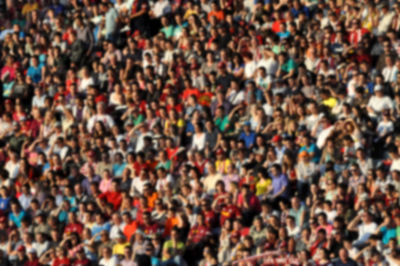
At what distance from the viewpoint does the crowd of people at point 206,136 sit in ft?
71.5

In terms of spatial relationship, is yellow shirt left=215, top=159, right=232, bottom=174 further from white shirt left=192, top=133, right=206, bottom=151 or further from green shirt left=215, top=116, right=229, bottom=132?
green shirt left=215, top=116, right=229, bottom=132

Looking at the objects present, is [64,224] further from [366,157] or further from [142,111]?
[366,157]

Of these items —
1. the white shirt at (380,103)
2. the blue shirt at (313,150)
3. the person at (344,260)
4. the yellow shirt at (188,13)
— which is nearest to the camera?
the person at (344,260)

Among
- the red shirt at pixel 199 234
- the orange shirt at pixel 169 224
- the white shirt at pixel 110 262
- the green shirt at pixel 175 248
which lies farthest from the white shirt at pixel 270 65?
the white shirt at pixel 110 262

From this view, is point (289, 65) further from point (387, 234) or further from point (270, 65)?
point (387, 234)

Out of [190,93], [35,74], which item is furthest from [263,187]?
[35,74]

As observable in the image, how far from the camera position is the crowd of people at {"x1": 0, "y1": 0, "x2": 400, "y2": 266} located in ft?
71.5

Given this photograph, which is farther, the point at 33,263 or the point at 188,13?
the point at 188,13

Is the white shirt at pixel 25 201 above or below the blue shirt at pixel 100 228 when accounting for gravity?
above

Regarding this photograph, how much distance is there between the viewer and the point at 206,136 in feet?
79.6

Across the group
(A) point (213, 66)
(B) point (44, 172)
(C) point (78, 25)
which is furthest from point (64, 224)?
(C) point (78, 25)

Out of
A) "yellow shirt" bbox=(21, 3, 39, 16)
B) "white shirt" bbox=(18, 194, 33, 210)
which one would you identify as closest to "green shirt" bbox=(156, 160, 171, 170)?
"white shirt" bbox=(18, 194, 33, 210)

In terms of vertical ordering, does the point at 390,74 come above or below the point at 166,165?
above

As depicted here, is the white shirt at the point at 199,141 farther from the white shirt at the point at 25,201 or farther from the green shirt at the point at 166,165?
the white shirt at the point at 25,201
